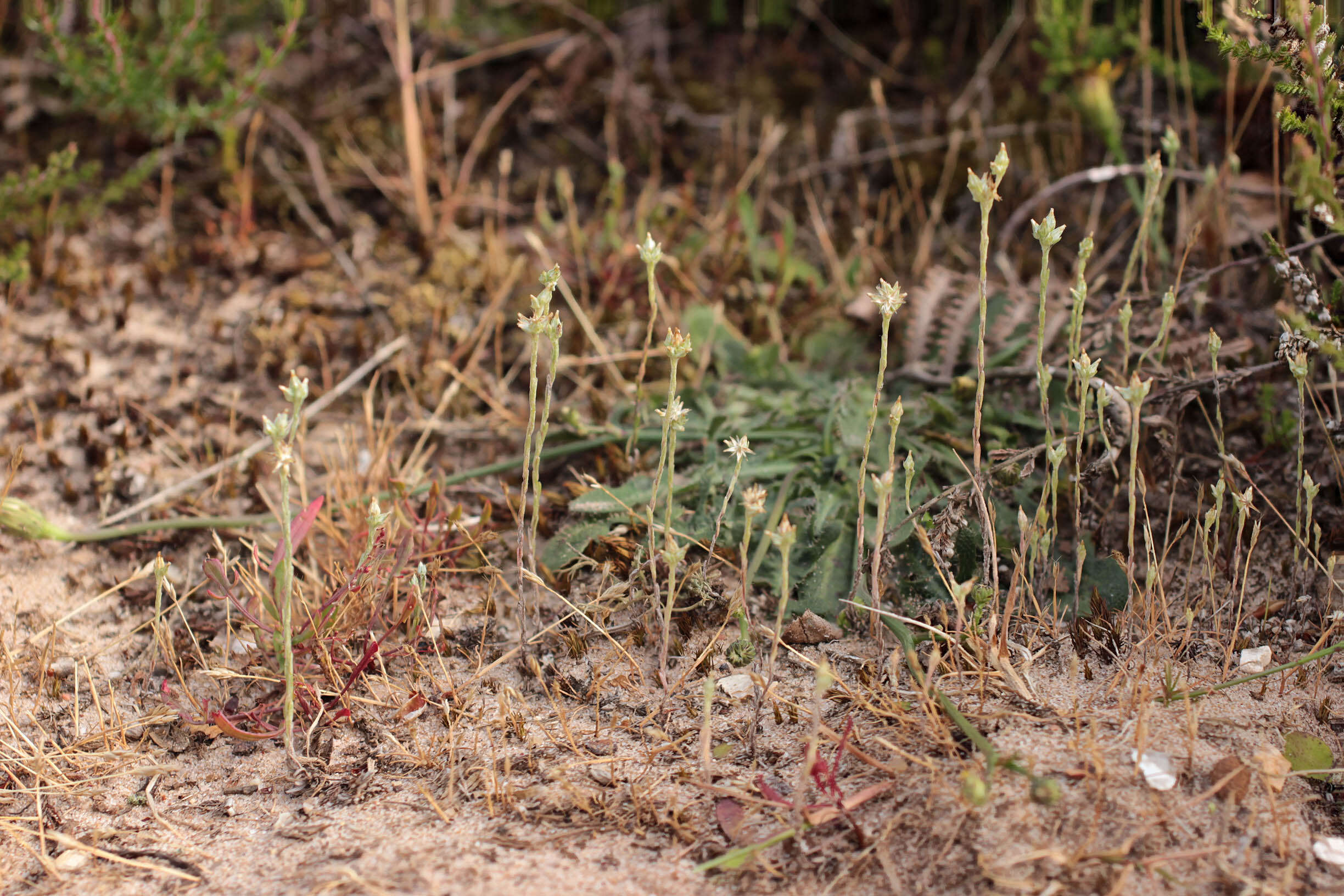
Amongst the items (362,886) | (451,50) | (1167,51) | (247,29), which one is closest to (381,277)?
(451,50)

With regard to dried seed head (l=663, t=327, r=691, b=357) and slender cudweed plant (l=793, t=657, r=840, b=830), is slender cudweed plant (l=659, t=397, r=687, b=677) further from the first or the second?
slender cudweed plant (l=793, t=657, r=840, b=830)

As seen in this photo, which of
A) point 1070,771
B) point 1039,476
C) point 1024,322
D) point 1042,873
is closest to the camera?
point 1042,873

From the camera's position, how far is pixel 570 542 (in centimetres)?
219

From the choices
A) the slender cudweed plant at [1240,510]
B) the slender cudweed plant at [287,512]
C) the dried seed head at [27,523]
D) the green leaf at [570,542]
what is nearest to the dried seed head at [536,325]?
the slender cudweed plant at [287,512]

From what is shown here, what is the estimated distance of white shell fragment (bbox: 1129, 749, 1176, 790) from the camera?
1536mm

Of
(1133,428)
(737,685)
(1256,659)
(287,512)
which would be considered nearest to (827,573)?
(737,685)

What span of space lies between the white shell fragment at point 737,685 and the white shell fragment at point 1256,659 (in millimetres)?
917

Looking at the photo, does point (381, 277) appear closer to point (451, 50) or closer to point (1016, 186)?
point (451, 50)

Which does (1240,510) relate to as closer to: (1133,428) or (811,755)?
(1133,428)

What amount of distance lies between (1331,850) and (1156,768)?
0.84 feet

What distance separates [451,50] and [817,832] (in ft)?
10.8

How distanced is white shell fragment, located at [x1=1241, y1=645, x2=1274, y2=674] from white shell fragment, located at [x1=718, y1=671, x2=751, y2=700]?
0.92 meters

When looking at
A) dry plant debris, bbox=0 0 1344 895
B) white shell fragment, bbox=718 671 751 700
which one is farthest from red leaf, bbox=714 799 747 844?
white shell fragment, bbox=718 671 751 700

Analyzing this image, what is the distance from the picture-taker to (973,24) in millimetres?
3918
